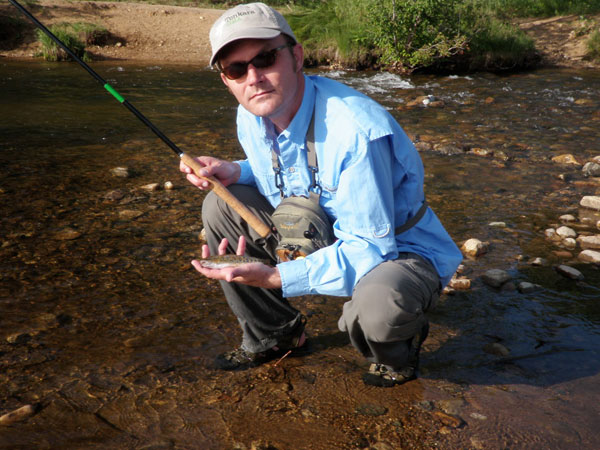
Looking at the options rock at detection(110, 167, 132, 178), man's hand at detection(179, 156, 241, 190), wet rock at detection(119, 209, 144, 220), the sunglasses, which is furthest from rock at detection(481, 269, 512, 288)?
rock at detection(110, 167, 132, 178)

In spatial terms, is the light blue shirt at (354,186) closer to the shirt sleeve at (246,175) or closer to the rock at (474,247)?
the shirt sleeve at (246,175)

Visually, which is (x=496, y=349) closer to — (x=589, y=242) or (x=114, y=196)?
(x=589, y=242)

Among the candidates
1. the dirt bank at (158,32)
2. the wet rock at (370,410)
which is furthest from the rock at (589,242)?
the dirt bank at (158,32)

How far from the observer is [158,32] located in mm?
17000

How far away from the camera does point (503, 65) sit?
1285 centimetres

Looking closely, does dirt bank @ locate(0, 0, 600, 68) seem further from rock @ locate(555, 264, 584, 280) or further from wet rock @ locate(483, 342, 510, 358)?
wet rock @ locate(483, 342, 510, 358)

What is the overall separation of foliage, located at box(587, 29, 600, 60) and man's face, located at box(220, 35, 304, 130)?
13385 mm

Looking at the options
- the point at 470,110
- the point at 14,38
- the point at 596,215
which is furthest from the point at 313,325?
the point at 14,38

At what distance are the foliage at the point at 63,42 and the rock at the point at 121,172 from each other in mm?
9114

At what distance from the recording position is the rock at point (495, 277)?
3.47 m

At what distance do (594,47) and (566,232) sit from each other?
37.2ft

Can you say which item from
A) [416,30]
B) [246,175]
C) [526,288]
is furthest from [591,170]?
[416,30]

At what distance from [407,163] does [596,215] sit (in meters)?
2.94

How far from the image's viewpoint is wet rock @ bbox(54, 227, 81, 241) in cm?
409
